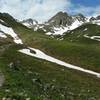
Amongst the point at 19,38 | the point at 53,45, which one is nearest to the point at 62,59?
the point at 53,45

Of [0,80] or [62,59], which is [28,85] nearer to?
[0,80]

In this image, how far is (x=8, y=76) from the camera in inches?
1681

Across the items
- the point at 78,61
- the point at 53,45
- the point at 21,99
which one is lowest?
the point at 21,99

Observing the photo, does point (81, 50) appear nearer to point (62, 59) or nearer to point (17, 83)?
point (62, 59)

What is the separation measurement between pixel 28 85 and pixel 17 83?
1683 millimetres

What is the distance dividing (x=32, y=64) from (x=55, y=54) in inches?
1710

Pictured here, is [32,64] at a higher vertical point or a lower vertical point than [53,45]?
lower

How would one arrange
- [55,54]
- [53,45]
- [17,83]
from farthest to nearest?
[53,45]
[55,54]
[17,83]

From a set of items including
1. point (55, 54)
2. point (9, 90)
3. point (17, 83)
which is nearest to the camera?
point (9, 90)

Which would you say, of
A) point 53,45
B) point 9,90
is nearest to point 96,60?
point 53,45

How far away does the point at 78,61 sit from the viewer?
4336 inches

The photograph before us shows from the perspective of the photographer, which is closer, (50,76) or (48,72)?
(50,76)

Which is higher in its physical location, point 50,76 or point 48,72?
point 48,72

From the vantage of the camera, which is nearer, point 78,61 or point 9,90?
point 9,90
